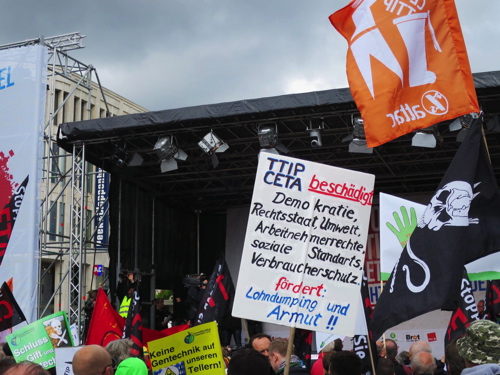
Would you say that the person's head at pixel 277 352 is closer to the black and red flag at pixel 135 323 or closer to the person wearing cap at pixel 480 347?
the person wearing cap at pixel 480 347

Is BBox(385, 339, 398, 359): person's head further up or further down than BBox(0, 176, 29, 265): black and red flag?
further down

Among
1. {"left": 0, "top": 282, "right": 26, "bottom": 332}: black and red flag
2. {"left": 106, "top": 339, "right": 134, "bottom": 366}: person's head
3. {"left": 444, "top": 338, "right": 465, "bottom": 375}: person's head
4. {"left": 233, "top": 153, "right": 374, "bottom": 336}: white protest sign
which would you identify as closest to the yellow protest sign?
{"left": 106, "top": 339, "right": 134, "bottom": 366}: person's head

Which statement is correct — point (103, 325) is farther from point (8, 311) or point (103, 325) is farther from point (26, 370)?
point (26, 370)

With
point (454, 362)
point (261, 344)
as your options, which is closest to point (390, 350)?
point (261, 344)

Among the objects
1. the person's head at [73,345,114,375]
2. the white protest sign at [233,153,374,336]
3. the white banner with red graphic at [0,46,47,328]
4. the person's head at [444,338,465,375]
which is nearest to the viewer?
the person's head at [444,338,465,375]

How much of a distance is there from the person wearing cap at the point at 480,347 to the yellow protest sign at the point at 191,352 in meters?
3.41

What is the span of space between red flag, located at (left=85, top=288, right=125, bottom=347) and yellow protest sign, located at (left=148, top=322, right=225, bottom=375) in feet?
13.0

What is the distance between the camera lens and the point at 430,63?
5.67m

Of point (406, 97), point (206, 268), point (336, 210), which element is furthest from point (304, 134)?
point (336, 210)

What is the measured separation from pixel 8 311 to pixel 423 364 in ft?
17.4

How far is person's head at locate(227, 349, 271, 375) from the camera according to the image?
3.43m

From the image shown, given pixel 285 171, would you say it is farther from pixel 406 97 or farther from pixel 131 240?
pixel 131 240

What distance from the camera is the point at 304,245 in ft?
16.0

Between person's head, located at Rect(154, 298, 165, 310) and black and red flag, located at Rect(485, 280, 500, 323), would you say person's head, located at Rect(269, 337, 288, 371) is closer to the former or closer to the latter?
black and red flag, located at Rect(485, 280, 500, 323)
